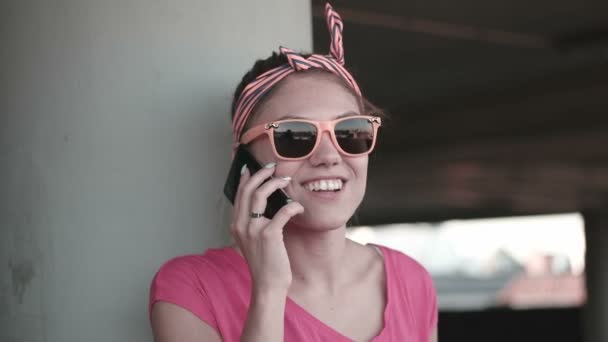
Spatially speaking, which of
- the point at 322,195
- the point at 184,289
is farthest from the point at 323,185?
the point at 184,289

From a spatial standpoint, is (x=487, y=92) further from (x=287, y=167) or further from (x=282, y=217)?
(x=282, y=217)

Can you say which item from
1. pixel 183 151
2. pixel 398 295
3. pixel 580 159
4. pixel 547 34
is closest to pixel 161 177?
pixel 183 151

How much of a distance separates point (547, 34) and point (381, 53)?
96.2 inches

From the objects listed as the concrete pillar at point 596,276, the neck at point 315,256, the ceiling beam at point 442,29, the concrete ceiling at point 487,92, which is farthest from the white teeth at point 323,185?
the concrete pillar at point 596,276

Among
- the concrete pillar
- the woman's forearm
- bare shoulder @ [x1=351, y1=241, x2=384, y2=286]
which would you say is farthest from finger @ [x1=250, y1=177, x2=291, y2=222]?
the concrete pillar

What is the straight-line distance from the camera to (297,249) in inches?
116

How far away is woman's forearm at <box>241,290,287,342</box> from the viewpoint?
95.7 inches

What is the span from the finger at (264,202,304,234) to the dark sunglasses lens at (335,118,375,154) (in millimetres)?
277

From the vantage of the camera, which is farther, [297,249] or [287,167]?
[297,249]

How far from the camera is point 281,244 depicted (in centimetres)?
251

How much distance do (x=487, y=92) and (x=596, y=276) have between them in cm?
945

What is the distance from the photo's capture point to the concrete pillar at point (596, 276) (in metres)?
21.8

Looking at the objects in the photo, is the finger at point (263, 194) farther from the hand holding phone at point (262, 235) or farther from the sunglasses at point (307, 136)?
the sunglasses at point (307, 136)

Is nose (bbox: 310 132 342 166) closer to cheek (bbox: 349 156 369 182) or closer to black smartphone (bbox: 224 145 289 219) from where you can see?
cheek (bbox: 349 156 369 182)
